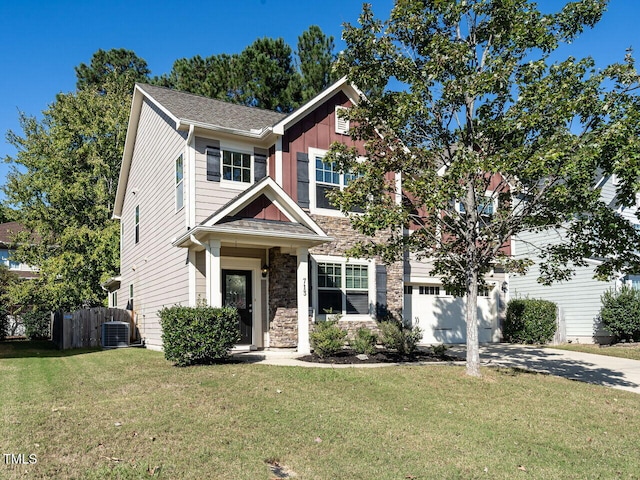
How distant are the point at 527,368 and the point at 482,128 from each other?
5.26 m

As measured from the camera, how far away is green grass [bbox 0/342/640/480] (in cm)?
466

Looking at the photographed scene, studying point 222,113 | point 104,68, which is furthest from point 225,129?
point 104,68

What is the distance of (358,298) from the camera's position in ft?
45.1

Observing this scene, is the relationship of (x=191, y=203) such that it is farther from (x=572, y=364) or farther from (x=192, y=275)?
(x=572, y=364)

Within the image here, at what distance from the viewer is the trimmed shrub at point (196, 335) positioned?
927 centimetres

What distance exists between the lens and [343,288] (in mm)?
13469

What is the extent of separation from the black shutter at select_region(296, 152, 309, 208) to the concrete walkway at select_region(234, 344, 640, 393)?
3819 millimetres

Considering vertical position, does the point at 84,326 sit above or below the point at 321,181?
below

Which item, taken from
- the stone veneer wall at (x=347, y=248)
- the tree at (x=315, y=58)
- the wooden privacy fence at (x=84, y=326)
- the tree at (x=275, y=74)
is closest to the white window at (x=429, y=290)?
the stone veneer wall at (x=347, y=248)

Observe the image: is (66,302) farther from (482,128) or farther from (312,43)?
(482,128)

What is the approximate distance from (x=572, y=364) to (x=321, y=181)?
7.60 m

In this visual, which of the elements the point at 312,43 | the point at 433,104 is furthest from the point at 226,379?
the point at 312,43

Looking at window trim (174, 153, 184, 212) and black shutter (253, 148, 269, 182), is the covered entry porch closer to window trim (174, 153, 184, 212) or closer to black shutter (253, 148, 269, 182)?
window trim (174, 153, 184, 212)

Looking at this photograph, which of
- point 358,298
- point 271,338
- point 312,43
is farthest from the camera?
point 312,43
